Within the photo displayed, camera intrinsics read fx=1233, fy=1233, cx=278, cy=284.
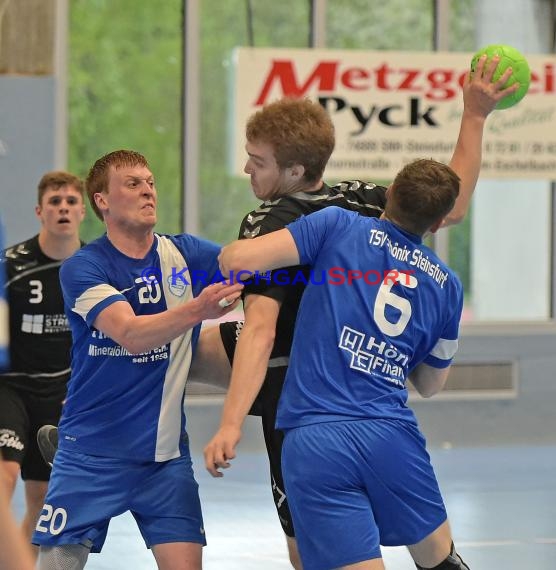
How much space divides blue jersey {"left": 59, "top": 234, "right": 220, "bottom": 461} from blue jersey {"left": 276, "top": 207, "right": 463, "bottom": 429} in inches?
25.1

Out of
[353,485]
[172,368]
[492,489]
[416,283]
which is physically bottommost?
[492,489]

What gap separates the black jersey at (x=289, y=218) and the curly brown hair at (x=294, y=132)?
12 cm

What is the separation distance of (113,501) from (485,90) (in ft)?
5.84

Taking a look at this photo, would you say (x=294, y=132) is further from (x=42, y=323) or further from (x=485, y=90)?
(x=42, y=323)

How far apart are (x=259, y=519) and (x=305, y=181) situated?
367cm

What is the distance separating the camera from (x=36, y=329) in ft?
18.7

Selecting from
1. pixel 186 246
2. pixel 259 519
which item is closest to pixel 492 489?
pixel 259 519

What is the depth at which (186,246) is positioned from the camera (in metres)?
4.22

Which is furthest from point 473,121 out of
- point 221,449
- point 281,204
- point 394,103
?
point 394,103

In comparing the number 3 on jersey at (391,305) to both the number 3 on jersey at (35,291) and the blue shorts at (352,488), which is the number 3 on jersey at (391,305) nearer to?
the blue shorts at (352,488)

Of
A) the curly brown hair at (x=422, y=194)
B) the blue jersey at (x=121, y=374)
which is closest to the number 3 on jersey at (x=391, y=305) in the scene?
the curly brown hair at (x=422, y=194)

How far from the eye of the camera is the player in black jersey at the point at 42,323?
18.5 feet

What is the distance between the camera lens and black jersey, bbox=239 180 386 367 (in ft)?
→ 11.8

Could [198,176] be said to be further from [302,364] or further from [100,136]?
[302,364]
